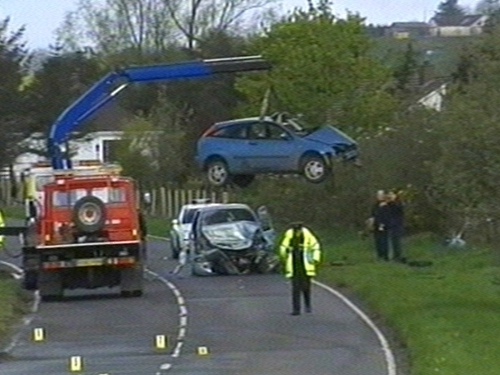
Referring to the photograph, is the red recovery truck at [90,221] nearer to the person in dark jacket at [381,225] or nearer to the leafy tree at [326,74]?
the person in dark jacket at [381,225]

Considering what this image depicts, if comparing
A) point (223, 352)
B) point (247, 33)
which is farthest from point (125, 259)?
point (247, 33)

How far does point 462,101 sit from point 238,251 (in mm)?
12038

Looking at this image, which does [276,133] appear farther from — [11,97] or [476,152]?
[476,152]

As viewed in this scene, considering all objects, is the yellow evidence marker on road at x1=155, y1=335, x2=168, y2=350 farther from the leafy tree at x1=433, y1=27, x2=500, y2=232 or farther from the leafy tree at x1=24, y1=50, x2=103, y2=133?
the leafy tree at x1=24, y1=50, x2=103, y2=133

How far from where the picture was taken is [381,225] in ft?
132

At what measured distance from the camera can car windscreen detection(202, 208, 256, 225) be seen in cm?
4203

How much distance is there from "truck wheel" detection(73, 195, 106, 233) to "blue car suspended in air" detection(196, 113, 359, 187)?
8.27 metres

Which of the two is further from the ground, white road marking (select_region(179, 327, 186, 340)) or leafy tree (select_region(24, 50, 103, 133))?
leafy tree (select_region(24, 50, 103, 133))

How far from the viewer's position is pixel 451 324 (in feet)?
86.1

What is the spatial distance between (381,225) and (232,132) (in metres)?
4.81

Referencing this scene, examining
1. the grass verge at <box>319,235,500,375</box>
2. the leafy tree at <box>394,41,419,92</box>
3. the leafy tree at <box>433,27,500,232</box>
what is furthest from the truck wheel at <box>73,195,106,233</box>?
the leafy tree at <box>394,41,419,92</box>

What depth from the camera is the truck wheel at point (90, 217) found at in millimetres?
34594

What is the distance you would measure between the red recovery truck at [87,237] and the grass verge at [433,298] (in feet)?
15.2

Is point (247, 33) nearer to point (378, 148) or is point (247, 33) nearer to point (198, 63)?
point (378, 148)
